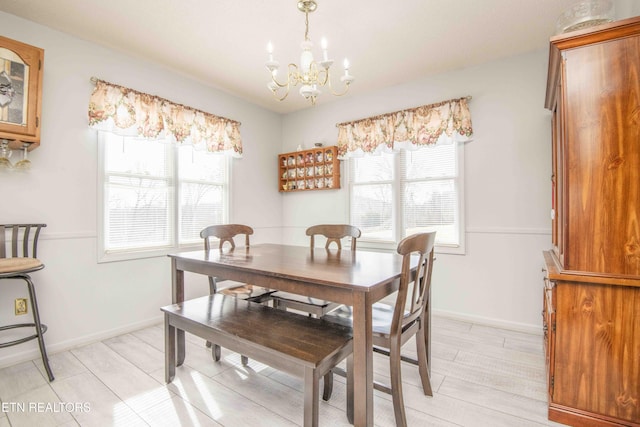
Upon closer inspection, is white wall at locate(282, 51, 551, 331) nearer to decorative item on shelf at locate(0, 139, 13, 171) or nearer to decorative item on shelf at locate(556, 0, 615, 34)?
decorative item on shelf at locate(556, 0, 615, 34)

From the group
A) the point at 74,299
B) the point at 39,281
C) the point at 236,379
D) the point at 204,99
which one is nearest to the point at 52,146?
the point at 39,281

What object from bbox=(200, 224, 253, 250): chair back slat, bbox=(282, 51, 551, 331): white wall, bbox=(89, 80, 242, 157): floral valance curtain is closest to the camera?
bbox=(200, 224, 253, 250): chair back slat

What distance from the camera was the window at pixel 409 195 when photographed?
3176 millimetres

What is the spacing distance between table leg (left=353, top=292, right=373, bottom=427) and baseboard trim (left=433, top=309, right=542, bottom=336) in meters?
2.20

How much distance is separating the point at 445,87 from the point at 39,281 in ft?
13.5

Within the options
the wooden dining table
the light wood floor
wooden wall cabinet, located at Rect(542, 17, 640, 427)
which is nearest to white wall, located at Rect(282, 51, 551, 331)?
the light wood floor

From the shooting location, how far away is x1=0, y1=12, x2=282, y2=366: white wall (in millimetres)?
2277

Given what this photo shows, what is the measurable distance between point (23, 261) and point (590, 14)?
3.79 metres

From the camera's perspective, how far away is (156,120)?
2.96 m

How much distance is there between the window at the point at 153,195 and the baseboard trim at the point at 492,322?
112 inches

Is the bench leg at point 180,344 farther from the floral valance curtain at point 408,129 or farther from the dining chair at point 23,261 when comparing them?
the floral valance curtain at point 408,129

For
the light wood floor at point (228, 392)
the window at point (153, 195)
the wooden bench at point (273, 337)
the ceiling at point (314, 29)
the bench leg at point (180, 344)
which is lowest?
the light wood floor at point (228, 392)

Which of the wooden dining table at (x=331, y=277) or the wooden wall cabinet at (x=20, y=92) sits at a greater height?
the wooden wall cabinet at (x=20, y=92)

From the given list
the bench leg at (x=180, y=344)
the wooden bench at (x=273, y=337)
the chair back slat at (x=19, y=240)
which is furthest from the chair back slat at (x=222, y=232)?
the chair back slat at (x=19, y=240)
